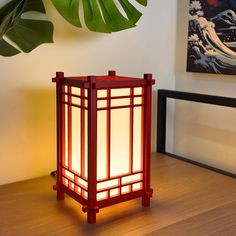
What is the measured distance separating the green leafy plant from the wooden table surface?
50 centimetres

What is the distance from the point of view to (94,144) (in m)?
0.97

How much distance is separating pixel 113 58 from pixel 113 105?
545mm

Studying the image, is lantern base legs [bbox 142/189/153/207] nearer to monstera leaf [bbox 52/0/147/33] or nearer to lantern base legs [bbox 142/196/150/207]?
lantern base legs [bbox 142/196/150/207]

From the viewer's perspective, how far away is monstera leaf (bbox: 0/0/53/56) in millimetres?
1157

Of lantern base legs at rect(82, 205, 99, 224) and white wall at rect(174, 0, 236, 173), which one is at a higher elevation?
white wall at rect(174, 0, 236, 173)

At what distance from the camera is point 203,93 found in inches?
62.4

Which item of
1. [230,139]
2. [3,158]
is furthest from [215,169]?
[3,158]

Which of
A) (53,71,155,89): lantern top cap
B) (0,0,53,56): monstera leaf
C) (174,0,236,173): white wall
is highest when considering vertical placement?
(0,0,53,56): monstera leaf

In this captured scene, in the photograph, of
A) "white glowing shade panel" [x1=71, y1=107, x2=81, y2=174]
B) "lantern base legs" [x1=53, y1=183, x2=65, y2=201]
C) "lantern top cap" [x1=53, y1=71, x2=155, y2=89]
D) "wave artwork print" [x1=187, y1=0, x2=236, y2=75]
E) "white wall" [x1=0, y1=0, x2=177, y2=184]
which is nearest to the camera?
"lantern top cap" [x1=53, y1=71, x2=155, y2=89]

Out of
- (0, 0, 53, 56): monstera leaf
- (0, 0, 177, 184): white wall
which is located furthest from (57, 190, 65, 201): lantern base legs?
(0, 0, 53, 56): monstera leaf

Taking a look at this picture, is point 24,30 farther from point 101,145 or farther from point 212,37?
point 212,37

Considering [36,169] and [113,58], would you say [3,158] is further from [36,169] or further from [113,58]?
[113,58]

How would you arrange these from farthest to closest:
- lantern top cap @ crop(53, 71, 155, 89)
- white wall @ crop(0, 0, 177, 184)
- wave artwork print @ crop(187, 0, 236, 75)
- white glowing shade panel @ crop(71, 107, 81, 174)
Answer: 1. wave artwork print @ crop(187, 0, 236, 75)
2. white wall @ crop(0, 0, 177, 184)
3. white glowing shade panel @ crop(71, 107, 81, 174)
4. lantern top cap @ crop(53, 71, 155, 89)

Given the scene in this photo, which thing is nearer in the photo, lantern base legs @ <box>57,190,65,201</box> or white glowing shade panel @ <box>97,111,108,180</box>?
white glowing shade panel @ <box>97,111,108,180</box>
